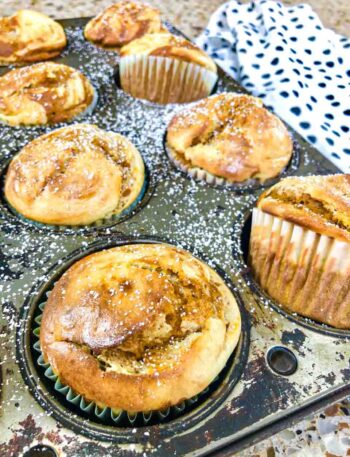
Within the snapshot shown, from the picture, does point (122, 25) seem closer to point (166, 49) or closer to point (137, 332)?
point (166, 49)

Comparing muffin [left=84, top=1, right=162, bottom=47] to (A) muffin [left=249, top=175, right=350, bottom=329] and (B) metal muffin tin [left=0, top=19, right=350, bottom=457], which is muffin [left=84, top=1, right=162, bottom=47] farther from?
(A) muffin [left=249, top=175, right=350, bottom=329]

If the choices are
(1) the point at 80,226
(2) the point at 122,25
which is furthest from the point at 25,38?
(1) the point at 80,226

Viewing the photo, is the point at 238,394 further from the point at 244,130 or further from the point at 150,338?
the point at 244,130

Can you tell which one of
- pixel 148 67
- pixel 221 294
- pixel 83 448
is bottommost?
pixel 83 448

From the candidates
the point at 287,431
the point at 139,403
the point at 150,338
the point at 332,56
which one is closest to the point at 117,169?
the point at 150,338

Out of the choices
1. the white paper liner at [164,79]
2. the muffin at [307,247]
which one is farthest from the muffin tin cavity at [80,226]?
the white paper liner at [164,79]
